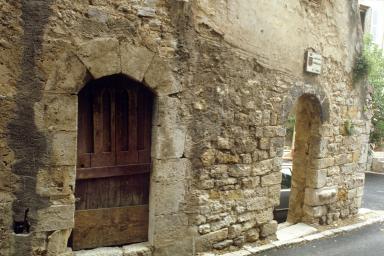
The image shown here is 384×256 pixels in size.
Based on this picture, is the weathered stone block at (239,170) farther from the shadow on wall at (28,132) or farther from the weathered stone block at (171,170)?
the shadow on wall at (28,132)

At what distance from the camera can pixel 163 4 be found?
3.75m

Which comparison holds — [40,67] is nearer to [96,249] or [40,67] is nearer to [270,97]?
[96,249]

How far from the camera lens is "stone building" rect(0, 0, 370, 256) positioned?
3.27 m

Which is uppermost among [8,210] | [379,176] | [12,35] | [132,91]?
[12,35]

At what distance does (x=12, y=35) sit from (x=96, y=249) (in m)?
2.32

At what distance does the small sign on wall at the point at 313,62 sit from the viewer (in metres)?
5.34

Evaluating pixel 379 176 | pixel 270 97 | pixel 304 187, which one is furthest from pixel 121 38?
pixel 379 176

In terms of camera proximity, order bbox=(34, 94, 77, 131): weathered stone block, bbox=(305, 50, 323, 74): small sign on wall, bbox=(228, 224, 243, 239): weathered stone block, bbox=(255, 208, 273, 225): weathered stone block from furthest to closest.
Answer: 1. bbox=(305, 50, 323, 74): small sign on wall
2. bbox=(255, 208, 273, 225): weathered stone block
3. bbox=(228, 224, 243, 239): weathered stone block
4. bbox=(34, 94, 77, 131): weathered stone block

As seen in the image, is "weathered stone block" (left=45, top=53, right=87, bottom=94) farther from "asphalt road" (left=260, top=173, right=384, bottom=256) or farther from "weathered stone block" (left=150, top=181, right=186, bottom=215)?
"asphalt road" (left=260, top=173, right=384, bottom=256)

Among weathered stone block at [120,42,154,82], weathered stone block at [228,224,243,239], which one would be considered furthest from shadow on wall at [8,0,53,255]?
weathered stone block at [228,224,243,239]

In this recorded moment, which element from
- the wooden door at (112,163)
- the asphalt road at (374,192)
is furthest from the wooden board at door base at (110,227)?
the asphalt road at (374,192)

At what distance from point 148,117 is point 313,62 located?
2860mm

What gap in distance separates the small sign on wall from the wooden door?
267cm

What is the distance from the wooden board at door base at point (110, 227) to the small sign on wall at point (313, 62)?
3186 millimetres
